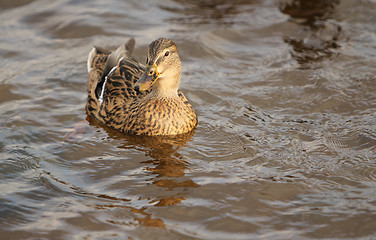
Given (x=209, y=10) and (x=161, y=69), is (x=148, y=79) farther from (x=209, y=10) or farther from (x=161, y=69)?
(x=209, y=10)

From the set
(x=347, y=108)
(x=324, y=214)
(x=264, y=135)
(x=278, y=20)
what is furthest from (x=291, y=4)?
(x=324, y=214)

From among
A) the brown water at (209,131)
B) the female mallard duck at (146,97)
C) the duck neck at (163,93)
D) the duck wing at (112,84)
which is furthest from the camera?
the duck wing at (112,84)

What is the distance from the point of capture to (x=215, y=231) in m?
4.90

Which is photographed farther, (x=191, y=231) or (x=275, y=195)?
(x=275, y=195)

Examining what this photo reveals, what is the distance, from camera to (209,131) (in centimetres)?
694

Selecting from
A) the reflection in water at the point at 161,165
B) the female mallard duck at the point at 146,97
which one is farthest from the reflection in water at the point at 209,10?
the reflection in water at the point at 161,165

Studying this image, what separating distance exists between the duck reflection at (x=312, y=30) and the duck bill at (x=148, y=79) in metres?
3.32

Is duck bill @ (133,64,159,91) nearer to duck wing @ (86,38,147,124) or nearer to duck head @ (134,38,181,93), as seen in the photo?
duck head @ (134,38,181,93)

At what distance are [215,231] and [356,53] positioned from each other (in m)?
5.26

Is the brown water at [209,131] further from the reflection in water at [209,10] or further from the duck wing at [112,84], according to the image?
the duck wing at [112,84]

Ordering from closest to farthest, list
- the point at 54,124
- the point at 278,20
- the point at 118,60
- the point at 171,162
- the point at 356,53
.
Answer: the point at 171,162
the point at 54,124
the point at 118,60
the point at 356,53
the point at 278,20

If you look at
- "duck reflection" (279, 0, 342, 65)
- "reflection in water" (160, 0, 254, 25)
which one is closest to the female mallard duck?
"duck reflection" (279, 0, 342, 65)

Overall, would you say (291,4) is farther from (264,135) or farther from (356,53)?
(264,135)

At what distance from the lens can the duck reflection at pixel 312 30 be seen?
29.9 ft
